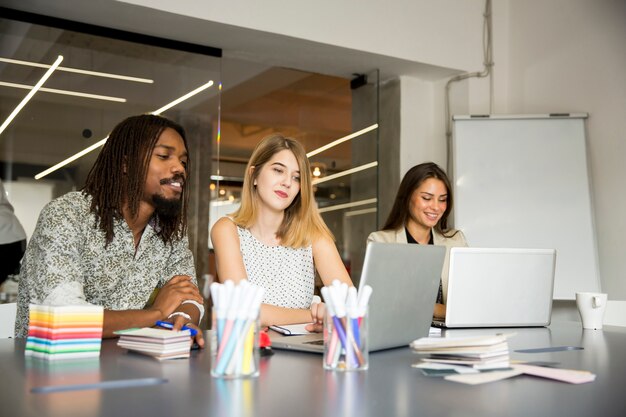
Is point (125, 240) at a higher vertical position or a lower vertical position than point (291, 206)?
lower

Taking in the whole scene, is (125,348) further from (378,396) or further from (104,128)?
(104,128)

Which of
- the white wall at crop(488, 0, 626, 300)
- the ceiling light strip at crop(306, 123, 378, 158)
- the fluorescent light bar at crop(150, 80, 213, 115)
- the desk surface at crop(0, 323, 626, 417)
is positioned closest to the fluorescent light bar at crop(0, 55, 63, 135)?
the fluorescent light bar at crop(150, 80, 213, 115)

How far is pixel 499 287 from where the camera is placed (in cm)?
221

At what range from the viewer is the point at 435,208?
3.43 meters

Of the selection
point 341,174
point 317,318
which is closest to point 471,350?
point 317,318

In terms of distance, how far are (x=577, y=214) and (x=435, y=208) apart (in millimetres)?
1399

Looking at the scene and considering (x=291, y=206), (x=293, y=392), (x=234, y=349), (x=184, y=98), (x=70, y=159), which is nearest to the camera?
(x=293, y=392)

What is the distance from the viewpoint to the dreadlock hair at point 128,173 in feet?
7.16

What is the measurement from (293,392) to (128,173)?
1.36 m

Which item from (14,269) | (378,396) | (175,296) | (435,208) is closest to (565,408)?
(378,396)

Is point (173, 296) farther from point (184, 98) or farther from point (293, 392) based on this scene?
point (184, 98)

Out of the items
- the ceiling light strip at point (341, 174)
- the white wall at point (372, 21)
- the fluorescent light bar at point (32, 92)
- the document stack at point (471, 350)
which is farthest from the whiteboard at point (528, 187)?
the document stack at point (471, 350)

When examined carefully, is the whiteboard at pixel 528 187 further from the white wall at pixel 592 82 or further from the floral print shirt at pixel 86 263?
the floral print shirt at pixel 86 263

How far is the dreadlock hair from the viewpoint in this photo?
2184mm
